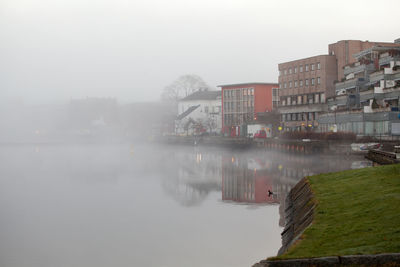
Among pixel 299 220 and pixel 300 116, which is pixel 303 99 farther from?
pixel 299 220

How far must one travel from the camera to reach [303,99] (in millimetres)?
138000

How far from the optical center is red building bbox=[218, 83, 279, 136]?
166 m

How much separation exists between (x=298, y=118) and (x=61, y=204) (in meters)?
103

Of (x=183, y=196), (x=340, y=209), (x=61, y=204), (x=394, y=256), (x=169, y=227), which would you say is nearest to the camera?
(x=394, y=256)

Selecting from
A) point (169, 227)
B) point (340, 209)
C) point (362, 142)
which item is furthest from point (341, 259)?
point (362, 142)

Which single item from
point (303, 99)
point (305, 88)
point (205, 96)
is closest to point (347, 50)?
point (305, 88)

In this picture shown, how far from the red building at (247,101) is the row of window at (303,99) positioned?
57.8ft

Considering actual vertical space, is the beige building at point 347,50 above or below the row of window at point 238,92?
above

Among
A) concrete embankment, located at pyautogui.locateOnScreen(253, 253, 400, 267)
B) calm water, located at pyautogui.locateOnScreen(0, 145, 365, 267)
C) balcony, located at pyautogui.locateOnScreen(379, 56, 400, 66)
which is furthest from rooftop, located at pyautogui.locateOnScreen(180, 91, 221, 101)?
concrete embankment, located at pyautogui.locateOnScreen(253, 253, 400, 267)

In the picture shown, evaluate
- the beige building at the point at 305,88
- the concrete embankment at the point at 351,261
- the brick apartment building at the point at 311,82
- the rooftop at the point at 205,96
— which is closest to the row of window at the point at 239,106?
the rooftop at the point at 205,96

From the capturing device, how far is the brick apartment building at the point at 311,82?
129 m

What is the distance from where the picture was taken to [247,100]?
169m

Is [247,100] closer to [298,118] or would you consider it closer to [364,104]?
[298,118]

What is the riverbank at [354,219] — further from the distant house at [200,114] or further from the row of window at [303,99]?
the distant house at [200,114]
